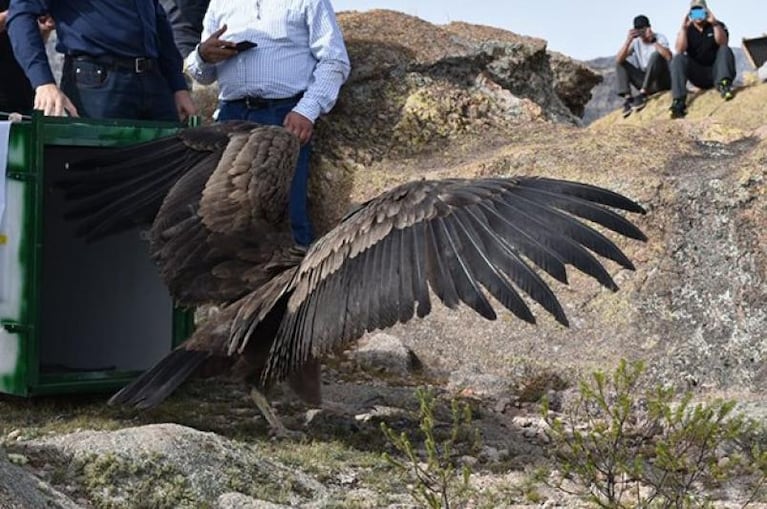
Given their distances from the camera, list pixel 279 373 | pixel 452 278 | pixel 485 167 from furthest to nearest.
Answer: pixel 485 167 < pixel 279 373 < pixel 452 278

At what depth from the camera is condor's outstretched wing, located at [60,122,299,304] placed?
6.83 m

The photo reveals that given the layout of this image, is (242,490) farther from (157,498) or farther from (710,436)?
(710,436)

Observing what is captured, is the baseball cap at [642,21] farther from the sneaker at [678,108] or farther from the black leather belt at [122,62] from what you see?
the black leather belt at [122,62]

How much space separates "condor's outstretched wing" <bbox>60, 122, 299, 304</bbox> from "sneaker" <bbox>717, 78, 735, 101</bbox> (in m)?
9.59

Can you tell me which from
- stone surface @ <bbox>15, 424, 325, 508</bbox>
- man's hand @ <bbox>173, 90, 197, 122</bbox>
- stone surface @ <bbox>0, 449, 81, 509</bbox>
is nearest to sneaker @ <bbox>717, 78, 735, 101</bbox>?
man's hand @ <bbox>173, 90, 197, 122</bbox>

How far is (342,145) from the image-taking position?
10.3 meters

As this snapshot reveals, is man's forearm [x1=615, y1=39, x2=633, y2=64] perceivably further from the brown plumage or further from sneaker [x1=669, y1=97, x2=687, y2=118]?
the brown plumage

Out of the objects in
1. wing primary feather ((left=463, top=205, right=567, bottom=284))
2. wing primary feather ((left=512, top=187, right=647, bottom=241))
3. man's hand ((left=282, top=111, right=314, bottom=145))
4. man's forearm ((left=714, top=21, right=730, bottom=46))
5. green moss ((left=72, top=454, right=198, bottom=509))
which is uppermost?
man's forearm ((left=714, top=21, right=730, bottom=46))

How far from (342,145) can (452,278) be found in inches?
193

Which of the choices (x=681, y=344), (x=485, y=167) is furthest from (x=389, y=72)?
(x=681, y=344)

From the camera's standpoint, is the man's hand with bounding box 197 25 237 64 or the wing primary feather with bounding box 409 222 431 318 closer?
the wing primary feather with bounding box 409 222 431 318

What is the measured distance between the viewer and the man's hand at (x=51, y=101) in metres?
7.07

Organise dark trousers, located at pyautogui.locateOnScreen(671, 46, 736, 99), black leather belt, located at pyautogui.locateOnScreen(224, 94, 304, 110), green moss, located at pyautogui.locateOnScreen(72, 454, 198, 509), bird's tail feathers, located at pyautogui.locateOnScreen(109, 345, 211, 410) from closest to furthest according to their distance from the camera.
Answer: green moss, located at pyautogui.locateOnScreen(72, 454, 198, 509) < bird's tail feathers, located at pyautogui.locateOnScreen(109, 345, 211, 410) < black leather belt, located at pyautogui.locateOnScreen(224, 94, 304, 110) < dark trousers, located at pyautogui.locateOnScreen(671, 46, 736, 99)

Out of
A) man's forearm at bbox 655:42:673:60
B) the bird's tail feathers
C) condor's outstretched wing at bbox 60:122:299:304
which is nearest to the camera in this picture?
the bird's tail feathers
